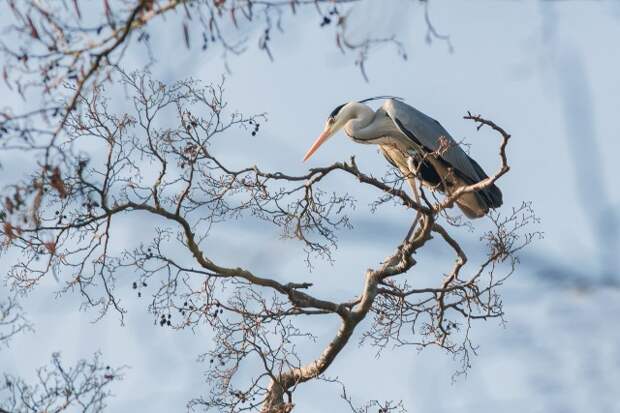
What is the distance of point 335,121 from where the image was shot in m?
9.42

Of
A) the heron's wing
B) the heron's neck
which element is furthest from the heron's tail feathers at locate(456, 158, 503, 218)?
the heron's neck

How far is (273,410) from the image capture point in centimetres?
597

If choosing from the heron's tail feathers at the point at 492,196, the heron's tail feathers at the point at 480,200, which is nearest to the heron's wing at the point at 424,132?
the heron's tail feathers at the point at 480,200

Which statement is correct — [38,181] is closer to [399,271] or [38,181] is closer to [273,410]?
[273,410]

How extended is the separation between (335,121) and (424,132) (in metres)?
0.98

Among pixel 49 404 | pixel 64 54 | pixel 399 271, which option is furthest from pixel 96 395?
pixel 399 271

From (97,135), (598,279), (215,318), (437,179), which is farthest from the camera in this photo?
(437,179)

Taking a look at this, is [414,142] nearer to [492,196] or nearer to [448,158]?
[448,158]

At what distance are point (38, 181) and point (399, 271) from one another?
364cm

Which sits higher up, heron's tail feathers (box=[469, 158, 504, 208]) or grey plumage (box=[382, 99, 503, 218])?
grey plumage (box=[382, 99, 503, 218])

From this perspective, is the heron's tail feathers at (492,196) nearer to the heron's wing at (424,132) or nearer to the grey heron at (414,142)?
the grey heron at (414,142)

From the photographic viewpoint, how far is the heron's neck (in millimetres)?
8836

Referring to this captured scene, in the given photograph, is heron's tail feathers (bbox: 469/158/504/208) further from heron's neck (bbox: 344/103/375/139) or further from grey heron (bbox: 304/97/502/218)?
heron's neck (bbox: 344/103/375/139)

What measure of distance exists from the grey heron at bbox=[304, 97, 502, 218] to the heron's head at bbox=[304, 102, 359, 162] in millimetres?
11
